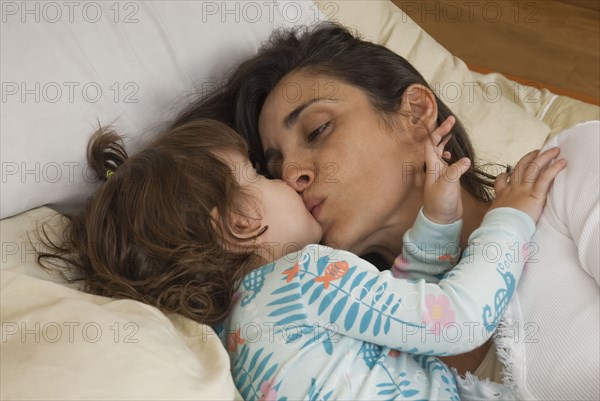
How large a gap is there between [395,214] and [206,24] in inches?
21.2

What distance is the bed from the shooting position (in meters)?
0.91

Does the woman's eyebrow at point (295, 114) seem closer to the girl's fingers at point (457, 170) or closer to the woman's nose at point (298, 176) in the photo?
the woman's nose at point (298, 176)

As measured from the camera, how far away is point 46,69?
4.19 feet

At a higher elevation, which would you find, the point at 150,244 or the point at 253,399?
the point at 150,244

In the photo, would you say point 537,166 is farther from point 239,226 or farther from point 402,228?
point 239,226

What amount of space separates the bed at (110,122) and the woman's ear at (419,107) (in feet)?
1.18

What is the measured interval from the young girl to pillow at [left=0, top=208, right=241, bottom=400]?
0.29 feet

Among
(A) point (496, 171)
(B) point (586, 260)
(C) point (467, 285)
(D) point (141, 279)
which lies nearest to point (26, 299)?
(D) point (141, 279)

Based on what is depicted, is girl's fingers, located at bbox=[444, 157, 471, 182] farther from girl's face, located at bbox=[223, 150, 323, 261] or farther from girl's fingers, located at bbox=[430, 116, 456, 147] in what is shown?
girl's face, located at bbox=[223, 150, 323, 261]

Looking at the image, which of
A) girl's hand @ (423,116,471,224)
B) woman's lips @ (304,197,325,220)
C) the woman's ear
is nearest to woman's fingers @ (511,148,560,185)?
girl's hand @ (423,116,471,224)

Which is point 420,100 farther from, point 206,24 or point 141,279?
point 141,279

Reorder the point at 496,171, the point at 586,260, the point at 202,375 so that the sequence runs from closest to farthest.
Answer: the point at 202,375
the point at 586,260
the point at 496,171

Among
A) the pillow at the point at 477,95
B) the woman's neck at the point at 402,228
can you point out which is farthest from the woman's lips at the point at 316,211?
the pillow at the point at 477,95

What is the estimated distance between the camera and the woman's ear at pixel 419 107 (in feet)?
4.59
